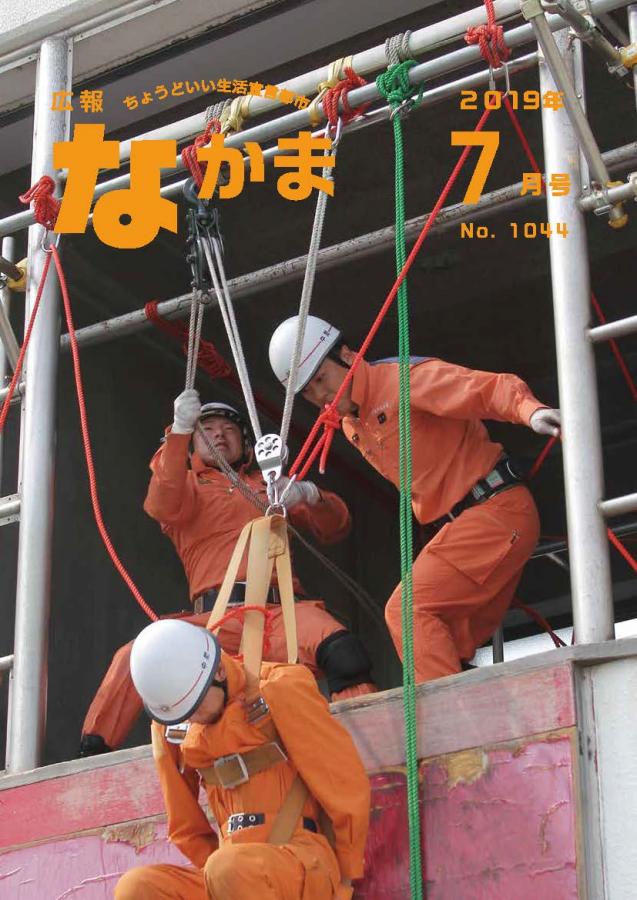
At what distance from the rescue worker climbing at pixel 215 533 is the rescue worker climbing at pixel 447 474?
1.17 ft

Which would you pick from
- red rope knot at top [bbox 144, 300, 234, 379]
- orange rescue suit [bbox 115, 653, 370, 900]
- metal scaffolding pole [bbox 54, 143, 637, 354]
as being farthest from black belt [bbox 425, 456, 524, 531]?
red rope knot at top [bbox 144, 300, 234, 379]

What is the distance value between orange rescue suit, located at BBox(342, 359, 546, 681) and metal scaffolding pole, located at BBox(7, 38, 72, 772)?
1.08 meters

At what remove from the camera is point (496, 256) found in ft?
27.1

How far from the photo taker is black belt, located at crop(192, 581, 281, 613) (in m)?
6.00

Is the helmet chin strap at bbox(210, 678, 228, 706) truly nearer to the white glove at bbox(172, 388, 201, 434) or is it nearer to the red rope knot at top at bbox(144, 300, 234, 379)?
the white glove at bbox(172, 388, 201, 434)

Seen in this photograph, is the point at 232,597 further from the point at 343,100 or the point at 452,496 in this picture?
the point at 343,100

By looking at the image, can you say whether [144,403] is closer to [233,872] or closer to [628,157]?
[628,157]

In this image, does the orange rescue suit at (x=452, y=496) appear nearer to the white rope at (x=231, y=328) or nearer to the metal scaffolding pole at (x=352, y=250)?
the white rope at (x=231, y=328)

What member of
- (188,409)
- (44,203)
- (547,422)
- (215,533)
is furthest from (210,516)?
(547,422)

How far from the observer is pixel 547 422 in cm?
477

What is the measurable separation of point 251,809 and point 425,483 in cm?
147

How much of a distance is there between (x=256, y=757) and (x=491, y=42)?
239 centimetres

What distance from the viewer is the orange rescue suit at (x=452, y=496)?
5082 millimetres

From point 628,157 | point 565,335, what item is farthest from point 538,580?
point 565,335
